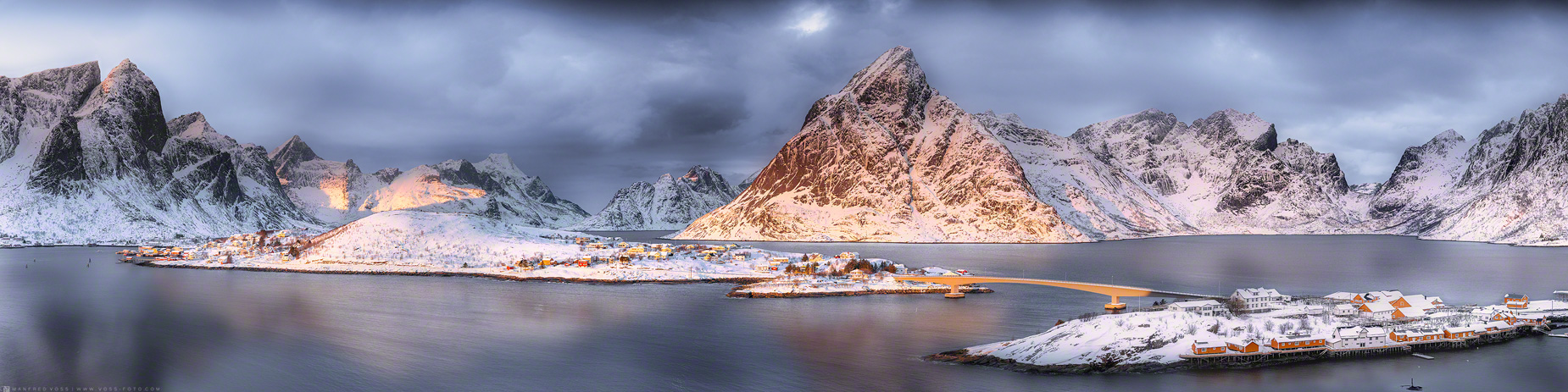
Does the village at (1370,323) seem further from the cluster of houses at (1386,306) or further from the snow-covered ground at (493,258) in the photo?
the snow-covered ground at (493,258)

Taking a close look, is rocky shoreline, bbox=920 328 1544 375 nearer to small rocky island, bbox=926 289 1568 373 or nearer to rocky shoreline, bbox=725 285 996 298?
small rocky island, bbox=926 289 1568 373

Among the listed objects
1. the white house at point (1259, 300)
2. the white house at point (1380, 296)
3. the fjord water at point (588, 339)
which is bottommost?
the fjord water at point (588, 339)

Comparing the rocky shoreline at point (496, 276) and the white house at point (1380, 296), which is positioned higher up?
the white house at point (1380, 296)

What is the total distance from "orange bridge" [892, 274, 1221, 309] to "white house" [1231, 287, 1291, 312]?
36.5 ft

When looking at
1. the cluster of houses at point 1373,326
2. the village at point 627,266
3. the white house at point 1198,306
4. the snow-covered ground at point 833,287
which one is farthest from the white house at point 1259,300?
the village at point 627,266

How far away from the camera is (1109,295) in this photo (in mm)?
115625

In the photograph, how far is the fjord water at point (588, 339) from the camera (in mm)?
62875

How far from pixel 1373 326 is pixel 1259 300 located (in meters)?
16.8

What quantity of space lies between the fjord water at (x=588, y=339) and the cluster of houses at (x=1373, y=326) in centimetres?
264

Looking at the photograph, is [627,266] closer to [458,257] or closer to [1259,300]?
[458,257]

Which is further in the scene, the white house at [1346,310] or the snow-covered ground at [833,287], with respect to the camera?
the snow-covered ground at [833,287]

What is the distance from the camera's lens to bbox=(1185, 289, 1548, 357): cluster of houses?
6900 centimetres

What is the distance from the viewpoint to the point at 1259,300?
95.1 meters

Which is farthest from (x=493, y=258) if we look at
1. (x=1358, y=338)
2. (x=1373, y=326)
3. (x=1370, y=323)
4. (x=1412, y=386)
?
(x=1412, y=386)
